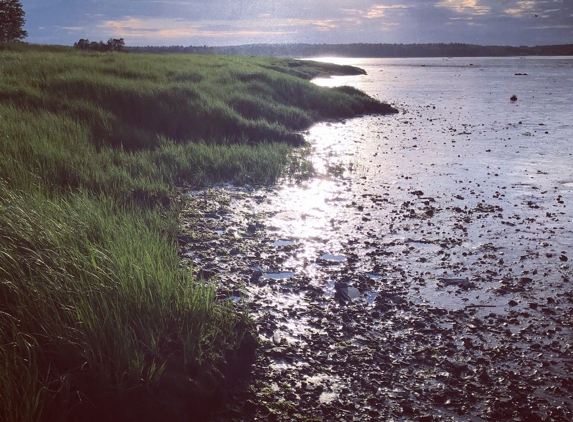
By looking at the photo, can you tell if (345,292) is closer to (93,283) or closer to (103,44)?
(93,283)

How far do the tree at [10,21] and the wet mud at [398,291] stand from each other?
71.4 metres

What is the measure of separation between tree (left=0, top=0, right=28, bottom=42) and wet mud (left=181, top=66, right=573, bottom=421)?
71.4 m

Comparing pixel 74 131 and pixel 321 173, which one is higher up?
pixel 74 131

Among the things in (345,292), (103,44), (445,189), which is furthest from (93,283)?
(103,44)

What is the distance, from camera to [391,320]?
18.6 feet

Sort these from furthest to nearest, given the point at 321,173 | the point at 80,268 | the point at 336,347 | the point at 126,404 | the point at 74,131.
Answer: the point at 321,173 < the point at 74,131 < the point at 336,347 < the point at 80,268 < the point at 126,404

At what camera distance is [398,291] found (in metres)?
6.38

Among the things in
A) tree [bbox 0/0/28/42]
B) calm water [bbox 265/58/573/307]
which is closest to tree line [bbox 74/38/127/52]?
tree [bbox 0/0/28/42]

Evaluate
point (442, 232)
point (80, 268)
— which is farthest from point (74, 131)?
point (442, 232)

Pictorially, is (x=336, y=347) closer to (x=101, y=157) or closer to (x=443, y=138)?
(x=101, y=157)

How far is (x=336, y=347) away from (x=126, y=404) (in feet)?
7.71

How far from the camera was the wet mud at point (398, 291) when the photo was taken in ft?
14.2

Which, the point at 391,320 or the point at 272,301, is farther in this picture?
the point at 272,301

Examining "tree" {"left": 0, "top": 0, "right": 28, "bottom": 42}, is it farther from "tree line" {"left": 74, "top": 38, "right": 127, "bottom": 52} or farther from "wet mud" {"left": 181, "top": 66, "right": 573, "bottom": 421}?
"wet mud" {"left": 181, "top": 66, "right": 573, "bottom": 421}
